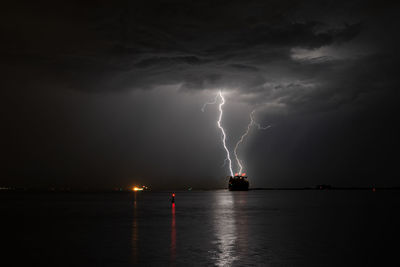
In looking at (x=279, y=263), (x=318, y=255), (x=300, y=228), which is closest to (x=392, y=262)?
(x=318, y=255)

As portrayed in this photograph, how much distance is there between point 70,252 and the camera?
19.9 meters

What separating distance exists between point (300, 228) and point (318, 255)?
467 inches

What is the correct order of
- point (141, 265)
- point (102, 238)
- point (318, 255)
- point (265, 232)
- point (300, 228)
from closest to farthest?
point (141, 265), point (318, 255), point (102, 238), point (265, 232), point (300, 228)

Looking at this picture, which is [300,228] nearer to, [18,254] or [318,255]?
[318,255]

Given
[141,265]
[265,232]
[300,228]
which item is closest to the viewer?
[141,265]

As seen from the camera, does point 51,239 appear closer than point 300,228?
Yes

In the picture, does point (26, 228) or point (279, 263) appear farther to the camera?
point (26, 228)

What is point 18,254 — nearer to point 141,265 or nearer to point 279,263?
point 141,265

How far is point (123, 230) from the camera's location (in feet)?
96.1

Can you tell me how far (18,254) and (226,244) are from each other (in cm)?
996

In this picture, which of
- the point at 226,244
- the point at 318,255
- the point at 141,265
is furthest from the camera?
the point at 226,244

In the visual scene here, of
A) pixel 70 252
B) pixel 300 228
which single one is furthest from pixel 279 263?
pixel 300 228

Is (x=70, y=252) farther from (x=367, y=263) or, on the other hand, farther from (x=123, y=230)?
(x=367, y=263)

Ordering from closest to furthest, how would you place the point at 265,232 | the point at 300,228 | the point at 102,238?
the point at 102,238 < the point at 265,232 < the point at 300,228
